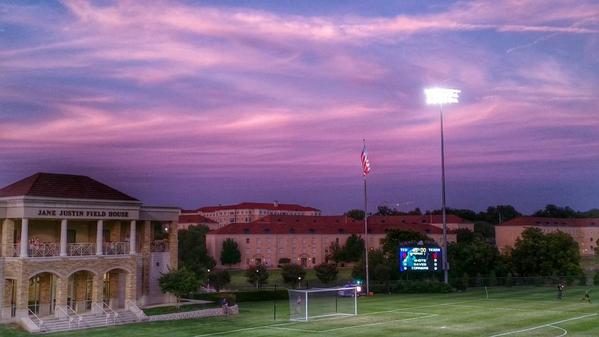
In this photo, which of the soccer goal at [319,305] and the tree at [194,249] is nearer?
the soccer goal at [319,305]

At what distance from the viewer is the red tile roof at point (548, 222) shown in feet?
557

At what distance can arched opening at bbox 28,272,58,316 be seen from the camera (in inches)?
1921

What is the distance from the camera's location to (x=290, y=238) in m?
151

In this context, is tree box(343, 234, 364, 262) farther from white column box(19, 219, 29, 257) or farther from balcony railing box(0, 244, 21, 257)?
white column box(19, 219, 29, 257)

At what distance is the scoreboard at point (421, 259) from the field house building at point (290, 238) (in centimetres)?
6758

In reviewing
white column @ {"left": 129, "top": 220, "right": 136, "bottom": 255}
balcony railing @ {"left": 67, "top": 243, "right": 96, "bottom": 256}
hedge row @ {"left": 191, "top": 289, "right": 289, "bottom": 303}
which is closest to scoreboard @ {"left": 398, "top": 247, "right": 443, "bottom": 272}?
hedge row @ {"left": 191, "top": 289, "right": 289, "bottom": 303}

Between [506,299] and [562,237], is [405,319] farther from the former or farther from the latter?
[562,237]

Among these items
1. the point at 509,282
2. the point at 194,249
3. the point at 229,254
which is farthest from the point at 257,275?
the point at 229,254

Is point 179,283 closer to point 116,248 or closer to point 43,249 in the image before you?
point 116,248

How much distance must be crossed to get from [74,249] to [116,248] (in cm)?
365

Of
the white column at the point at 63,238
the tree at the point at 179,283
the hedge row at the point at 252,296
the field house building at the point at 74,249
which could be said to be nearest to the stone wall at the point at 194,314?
the tree at the point at 179,283

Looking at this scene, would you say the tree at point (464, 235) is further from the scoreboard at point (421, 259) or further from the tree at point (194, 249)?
the scoreboard at point (421, 259)

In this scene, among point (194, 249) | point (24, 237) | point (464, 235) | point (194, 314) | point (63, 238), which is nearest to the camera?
point (24, 237)

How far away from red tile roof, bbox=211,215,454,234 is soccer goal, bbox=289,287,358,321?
7828 cm
